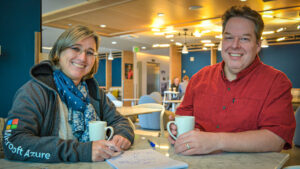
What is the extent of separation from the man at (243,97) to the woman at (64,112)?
44 centimetres

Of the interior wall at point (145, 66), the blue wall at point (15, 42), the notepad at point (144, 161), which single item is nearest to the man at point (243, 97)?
the notepad at point (144, 161)

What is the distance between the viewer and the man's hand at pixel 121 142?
1249mm

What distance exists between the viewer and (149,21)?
810 cm

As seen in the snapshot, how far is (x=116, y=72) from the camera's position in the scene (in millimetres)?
17297

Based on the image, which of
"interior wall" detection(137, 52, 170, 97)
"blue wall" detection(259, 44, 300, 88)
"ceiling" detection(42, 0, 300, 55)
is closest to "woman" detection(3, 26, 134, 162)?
"ceiling" detection(42, 0, 300, 55)

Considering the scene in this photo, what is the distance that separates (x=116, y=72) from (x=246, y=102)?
16132 millimetres

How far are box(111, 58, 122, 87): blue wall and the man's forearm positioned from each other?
625 inches

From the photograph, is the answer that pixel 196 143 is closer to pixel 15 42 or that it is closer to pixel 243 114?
pixel 243 114

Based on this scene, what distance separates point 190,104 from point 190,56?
1274 cm

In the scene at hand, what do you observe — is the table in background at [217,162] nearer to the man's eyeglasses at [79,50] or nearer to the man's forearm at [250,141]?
the man's forearm at [250,141]

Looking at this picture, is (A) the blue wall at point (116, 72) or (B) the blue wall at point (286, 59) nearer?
(B) the blue wall at point (286, 59)

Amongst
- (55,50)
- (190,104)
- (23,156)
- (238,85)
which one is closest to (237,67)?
(238,85)

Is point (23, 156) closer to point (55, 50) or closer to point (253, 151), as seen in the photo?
point (55, 50)

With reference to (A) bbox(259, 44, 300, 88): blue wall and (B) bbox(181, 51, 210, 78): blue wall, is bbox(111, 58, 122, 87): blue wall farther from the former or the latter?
(A) bbox(259, 44, 300, 88): blue wall
